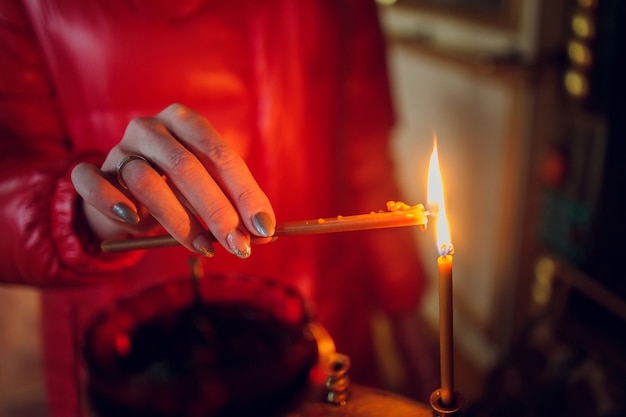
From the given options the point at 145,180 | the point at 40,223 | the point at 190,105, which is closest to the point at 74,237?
the point at 40,223

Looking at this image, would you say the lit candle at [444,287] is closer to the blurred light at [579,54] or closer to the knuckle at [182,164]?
the knuckle at [182,164]

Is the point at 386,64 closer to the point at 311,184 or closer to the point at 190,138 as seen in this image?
the point at 311,184

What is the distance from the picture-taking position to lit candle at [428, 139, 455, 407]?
0.31 meters

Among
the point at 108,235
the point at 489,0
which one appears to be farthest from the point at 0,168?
the point at 489,0

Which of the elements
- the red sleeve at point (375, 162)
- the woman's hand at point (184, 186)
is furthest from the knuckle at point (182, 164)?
the red sleeve at point (375, 162)

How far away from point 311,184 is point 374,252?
0.66 feet

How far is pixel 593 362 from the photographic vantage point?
3.48 feet

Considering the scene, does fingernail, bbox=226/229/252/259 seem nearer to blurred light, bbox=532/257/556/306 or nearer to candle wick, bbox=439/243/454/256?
candle wick, bbox=439/243/454/256

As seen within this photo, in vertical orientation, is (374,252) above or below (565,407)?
above

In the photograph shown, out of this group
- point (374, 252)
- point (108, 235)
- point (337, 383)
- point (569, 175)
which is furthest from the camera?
point (569, 175)

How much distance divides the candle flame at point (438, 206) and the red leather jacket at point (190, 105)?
31cm

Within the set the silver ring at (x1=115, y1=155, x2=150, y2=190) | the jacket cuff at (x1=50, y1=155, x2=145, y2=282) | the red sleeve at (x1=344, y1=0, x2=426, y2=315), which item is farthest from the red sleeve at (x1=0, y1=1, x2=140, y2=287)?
the red sleeve at (x1=344, y1=0, x2=426, y2=315)

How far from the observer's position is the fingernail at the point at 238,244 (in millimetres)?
415

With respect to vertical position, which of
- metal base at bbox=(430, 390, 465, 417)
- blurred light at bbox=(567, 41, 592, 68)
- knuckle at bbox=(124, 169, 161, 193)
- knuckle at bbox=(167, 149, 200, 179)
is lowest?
metal base at bbox=(430, 390, 465, 417)
